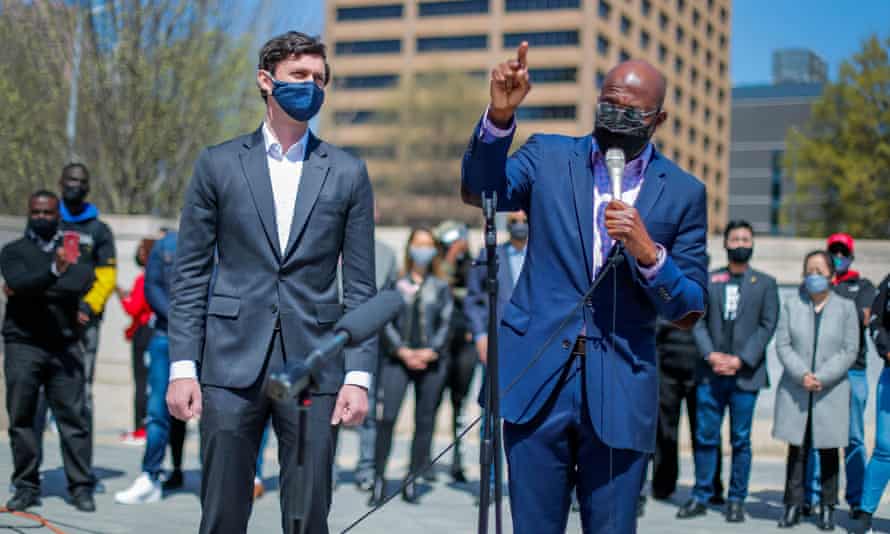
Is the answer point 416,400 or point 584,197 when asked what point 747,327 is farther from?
point 584,197

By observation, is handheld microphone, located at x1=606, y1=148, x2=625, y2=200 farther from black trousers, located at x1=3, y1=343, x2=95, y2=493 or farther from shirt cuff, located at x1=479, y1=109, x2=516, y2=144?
black trousers, located at x1=3, y1=343, x2=95, y2=493

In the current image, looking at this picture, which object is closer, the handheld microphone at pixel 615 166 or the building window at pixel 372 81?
the handheld microphone at pixel 615 166

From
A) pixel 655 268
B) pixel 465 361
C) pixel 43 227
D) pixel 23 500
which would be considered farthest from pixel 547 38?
pixel 655 268

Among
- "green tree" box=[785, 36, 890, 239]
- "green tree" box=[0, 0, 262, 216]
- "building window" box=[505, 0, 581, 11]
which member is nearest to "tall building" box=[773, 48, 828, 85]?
"building window" box=[505, 0, 581, 11]

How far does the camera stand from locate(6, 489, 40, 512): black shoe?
7602 mm

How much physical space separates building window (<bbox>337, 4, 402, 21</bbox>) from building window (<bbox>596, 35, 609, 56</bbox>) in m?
17.8

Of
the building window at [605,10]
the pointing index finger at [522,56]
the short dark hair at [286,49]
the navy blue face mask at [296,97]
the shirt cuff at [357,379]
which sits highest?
the building window at [605,10]

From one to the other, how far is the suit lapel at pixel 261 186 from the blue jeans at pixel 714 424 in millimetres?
5618

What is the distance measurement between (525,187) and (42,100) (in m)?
20.2

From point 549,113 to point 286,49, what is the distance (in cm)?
8658

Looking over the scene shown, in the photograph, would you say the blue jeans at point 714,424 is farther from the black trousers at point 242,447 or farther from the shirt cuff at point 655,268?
the shirt cuff at point 655,268

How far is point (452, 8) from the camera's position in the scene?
3688 inches

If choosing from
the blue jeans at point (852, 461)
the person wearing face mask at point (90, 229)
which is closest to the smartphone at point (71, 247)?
the person wearing face mask at point (90, 229)

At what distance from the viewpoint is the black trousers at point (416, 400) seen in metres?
9.24
